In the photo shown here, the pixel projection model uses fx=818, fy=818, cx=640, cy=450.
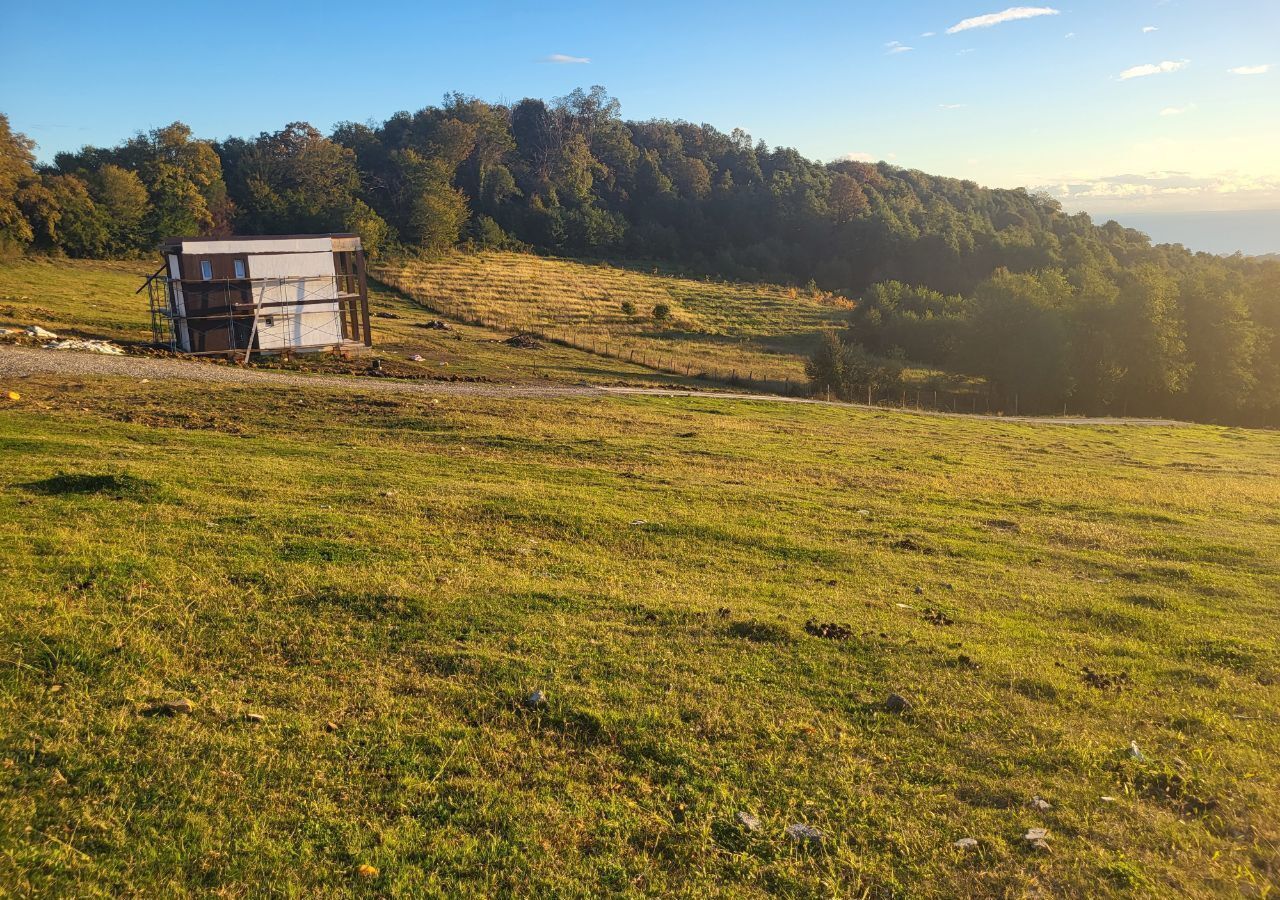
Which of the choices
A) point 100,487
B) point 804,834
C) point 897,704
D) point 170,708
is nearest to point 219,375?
point 100,487

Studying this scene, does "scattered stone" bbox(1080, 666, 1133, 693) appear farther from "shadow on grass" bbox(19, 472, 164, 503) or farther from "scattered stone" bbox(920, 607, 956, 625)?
"shadow on grass" bbox(19, 472, 164, 503)

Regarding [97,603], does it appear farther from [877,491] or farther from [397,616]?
[877,491]

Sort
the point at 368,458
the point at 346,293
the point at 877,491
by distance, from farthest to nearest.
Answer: the point at 346,293, the point at 877,491, the point at 368,458

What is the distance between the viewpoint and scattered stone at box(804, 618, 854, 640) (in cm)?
1002

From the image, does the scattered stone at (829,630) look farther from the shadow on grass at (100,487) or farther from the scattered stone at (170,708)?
the shadow on grass at (100,487)

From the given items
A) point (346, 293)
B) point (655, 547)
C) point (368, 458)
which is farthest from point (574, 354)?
point (655, 547)

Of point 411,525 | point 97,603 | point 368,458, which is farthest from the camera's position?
point 368,458

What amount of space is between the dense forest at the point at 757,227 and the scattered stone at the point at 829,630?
4370 centimetres

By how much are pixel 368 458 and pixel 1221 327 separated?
228 feet

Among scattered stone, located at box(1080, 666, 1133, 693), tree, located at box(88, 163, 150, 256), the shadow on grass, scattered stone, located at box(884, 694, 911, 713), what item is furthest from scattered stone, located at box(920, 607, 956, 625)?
tree, located at box(88, 163, 150, 256)

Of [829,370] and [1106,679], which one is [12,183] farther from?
[1106,679]

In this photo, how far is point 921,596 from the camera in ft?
40.3

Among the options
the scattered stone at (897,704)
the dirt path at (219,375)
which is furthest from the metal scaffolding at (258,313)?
the scattered stone at (897,704)

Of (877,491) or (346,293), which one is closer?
(877,491)
